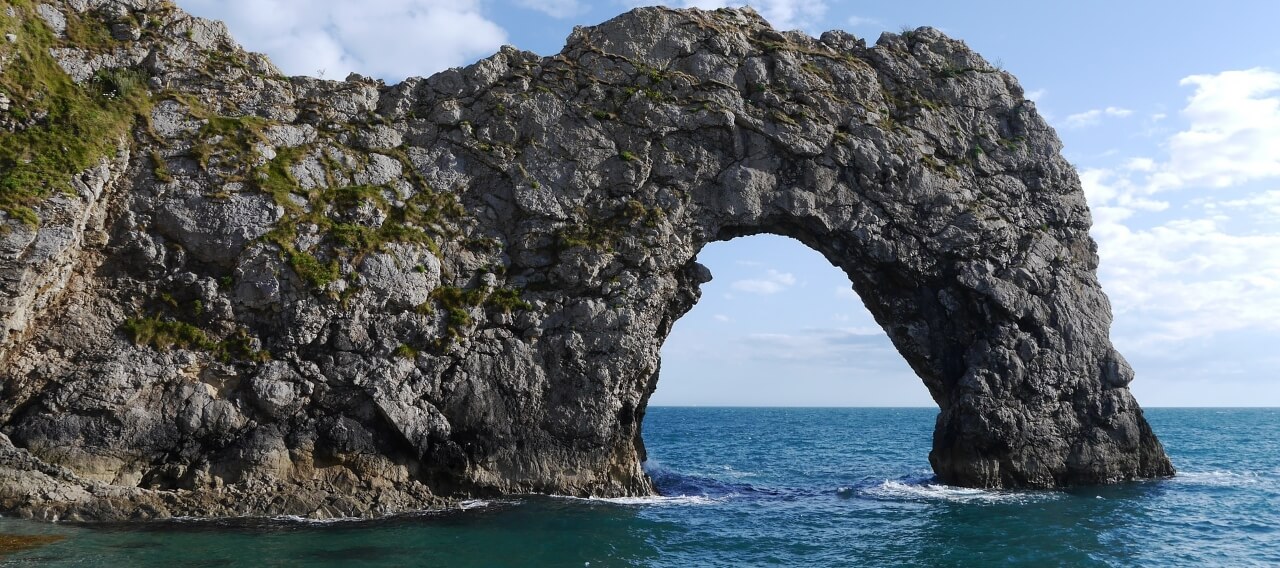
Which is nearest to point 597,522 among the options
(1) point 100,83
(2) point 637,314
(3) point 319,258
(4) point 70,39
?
(2) point 637,314

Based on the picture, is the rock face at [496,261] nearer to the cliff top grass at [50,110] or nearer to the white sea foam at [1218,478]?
the cliff top grass at [50,110]

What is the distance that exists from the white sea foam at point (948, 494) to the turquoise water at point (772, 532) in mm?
83

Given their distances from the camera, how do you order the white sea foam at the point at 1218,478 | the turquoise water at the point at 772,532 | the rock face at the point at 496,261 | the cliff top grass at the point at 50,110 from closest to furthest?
the turquoise water at the point at 772,532 < the cliff top grass at the point at 50,110 < the rock face at the point at 496,261 < the white sea foam at the point at 1218,478

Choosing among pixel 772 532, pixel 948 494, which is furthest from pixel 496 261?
pixel 948 494

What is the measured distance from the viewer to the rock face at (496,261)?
966 inches

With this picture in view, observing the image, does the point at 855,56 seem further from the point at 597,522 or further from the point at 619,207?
the point at 597,522

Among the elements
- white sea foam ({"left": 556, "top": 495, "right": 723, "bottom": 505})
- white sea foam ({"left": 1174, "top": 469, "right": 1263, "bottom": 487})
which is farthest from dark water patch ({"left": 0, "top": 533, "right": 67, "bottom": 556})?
white sea foam ({"left": 1174, "top": 469, "right": 1263, "bottom": 487})

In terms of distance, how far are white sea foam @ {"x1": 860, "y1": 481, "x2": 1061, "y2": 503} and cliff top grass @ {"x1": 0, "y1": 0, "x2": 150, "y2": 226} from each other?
3062 cm

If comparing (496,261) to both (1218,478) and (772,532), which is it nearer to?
(772,532)

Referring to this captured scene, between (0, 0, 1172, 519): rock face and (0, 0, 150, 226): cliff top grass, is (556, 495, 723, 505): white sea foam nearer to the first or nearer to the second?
(0, 0, 1172, 519): rock face

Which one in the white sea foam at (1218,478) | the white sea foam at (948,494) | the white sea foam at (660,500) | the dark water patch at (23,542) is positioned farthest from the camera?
the white sea foam at (1218,478)

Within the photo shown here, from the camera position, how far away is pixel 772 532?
24.3m

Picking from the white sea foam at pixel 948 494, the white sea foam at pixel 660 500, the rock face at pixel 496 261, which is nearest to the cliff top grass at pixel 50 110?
the rock face at pixel 496 261

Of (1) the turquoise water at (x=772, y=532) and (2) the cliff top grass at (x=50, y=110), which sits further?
(2) the cliff top grass at (x=50, y=110)
